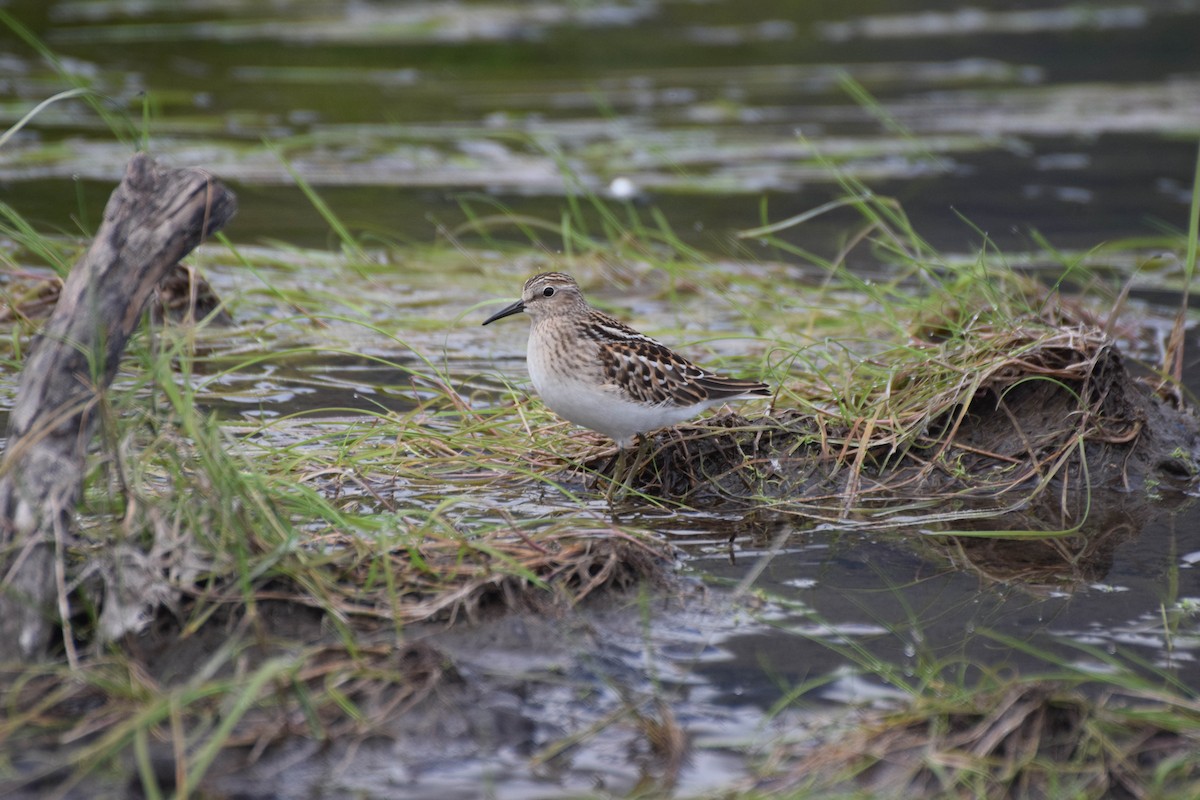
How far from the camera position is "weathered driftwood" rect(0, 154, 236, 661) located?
14.2 ft

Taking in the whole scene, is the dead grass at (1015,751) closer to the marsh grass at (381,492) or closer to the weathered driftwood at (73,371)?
the marsh grass at (381,492)

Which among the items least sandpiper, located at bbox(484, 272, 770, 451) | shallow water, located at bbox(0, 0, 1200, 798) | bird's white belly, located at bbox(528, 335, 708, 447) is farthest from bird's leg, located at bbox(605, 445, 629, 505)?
shallow water, located at bbox(0, 0, 1200, 798)

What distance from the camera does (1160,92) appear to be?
19.5 metres

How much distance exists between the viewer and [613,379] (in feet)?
20.8

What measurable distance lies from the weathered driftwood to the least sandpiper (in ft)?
6.35

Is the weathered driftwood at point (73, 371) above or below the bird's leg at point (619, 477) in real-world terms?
above

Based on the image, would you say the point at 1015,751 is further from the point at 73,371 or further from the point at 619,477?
the point at 73,371

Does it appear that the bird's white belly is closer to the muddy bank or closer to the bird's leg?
the bird's leg

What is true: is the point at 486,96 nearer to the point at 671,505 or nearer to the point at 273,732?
the point at 671,505

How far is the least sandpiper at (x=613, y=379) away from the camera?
20.5ft

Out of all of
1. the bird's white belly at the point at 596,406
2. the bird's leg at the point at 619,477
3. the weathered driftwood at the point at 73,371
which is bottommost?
the bird's leg at the point at 619,477

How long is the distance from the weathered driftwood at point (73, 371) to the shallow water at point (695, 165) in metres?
1.26

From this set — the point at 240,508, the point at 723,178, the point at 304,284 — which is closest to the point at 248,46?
the point at 723,178

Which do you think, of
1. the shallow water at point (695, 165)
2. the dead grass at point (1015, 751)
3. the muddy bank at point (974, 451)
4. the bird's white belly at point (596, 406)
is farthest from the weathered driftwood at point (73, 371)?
the muddy bank at point (974, 451)
